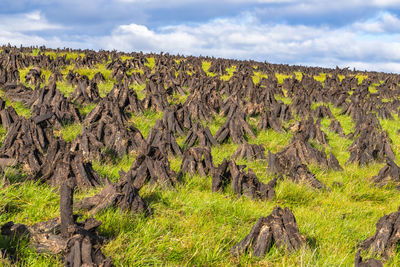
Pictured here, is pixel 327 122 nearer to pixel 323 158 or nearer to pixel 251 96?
pixel 251 96

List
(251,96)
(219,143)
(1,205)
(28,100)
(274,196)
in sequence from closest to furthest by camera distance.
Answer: (1,205), (274,196), (219,143), (28,100), (251,96)

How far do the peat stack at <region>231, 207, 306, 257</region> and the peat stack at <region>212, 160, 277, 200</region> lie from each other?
1592 mm

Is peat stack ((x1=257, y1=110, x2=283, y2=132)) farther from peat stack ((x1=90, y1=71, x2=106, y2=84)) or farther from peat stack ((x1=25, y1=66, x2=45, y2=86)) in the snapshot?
peat stack ((x1=25, y1=66, x2=45, y2=86))

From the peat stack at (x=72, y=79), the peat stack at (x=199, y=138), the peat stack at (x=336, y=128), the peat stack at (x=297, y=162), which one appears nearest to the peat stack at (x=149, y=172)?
A: the peat stack at (x=297, y=162)

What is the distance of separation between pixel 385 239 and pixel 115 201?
11.0ft

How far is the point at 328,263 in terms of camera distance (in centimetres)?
412

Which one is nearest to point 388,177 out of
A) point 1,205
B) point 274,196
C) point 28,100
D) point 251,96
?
point 274,196

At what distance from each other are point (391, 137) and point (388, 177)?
4.90 meters

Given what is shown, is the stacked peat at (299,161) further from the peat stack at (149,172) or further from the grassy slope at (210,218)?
the peat stack at (149,172)

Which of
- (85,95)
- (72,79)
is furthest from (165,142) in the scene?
(72,79)

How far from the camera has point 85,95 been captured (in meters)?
12.3

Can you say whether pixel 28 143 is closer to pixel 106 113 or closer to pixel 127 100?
pixel 106 113

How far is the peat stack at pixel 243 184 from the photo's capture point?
6.09 meters

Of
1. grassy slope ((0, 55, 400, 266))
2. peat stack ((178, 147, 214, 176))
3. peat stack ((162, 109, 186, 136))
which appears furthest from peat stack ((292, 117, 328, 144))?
peat stack ((178, 147, 214, 176))
